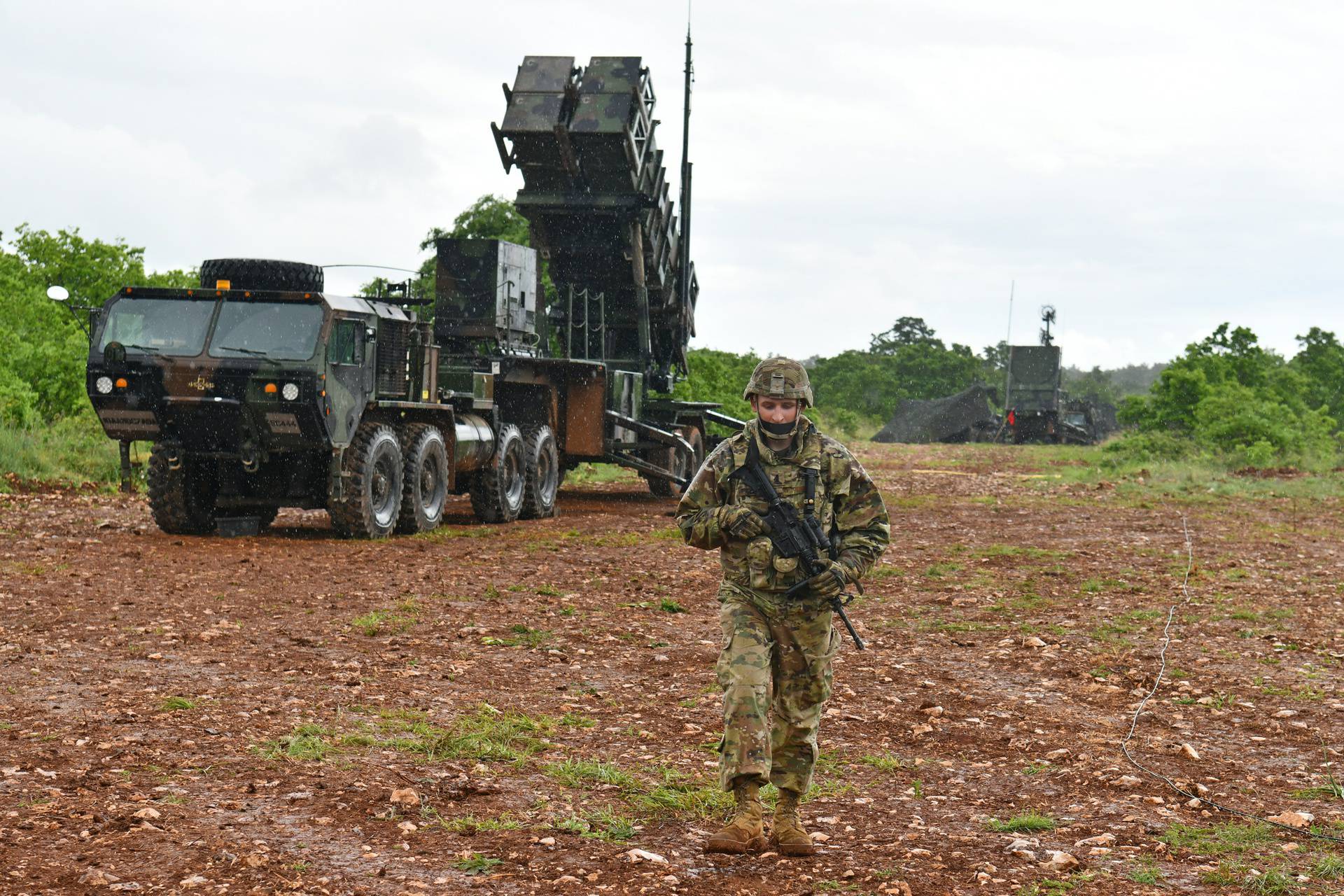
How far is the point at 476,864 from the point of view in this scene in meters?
4.91

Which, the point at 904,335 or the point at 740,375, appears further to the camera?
the point at 904,335

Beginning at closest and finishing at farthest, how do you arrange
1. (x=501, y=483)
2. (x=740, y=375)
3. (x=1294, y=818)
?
(x=1294, y=818) < (x=501, y=483) < (x=740, y=375)

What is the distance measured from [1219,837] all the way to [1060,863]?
2.44 ft

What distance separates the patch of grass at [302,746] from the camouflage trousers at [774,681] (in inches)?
75.6

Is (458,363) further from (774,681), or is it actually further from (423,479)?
(774,681)

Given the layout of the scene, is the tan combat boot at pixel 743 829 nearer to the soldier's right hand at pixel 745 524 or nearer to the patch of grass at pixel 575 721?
the soldier's right hand at pixel 745 524

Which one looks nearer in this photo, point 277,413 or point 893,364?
point 277,413

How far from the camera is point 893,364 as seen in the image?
81.9 meters

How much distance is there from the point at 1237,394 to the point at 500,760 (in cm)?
3440

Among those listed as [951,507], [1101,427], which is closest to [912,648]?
[951,507]

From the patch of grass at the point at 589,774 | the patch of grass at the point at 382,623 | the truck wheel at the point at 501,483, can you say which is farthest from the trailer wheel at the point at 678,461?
the patch of grass at the point at 589,774

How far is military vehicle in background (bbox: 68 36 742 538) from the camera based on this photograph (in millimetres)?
13352

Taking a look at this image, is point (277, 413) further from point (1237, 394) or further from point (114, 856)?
point (1237, 394)

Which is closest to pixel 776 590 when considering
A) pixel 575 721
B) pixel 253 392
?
pixel 575 721
